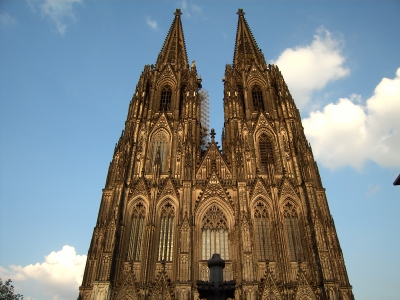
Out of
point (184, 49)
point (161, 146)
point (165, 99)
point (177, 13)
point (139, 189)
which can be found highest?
point (177, 13)

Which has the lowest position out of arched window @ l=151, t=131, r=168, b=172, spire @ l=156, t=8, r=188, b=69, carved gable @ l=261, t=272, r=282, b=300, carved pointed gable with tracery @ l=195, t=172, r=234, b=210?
carved gable @ l=261, t=272, r=282, b=300

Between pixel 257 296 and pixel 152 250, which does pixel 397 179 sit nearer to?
pixel 257 296

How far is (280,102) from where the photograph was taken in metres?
32.2

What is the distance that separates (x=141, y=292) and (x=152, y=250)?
2.86m

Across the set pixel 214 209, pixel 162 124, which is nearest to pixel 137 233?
pixel 214 209

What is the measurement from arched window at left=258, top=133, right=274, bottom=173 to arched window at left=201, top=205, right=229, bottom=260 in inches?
228

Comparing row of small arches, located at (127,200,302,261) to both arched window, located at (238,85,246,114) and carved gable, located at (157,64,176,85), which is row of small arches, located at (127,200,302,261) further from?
carved gable, located at (157,64,176,85)

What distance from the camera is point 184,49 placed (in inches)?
1615

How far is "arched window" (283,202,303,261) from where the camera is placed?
2336 centimetres

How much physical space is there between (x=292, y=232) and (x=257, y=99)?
579 inches

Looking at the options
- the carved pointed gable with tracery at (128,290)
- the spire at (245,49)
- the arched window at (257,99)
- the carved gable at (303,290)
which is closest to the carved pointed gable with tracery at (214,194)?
the carved pointed gable with tracery at (128,290)

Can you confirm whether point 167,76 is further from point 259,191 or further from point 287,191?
point 287,191

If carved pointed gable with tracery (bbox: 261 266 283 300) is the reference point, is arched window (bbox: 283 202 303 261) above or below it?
above

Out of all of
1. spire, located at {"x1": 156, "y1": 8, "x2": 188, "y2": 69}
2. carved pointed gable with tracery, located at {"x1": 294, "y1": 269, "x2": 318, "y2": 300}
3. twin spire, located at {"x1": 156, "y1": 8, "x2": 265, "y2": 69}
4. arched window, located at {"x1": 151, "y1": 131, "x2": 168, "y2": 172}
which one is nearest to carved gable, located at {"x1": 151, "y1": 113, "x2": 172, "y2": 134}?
arched window, located at {"x1": 151, "y1": 131, "x2": 168, "y2": 172}
